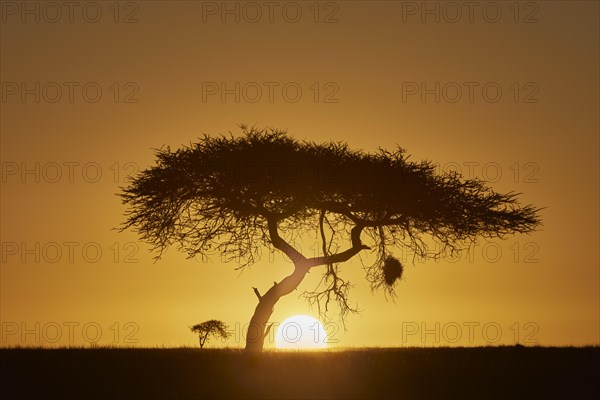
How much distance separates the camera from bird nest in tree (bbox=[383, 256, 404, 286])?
126ft

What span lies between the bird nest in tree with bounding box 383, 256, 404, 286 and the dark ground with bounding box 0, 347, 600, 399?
3.89 meters

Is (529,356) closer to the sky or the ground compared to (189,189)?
closer to the ground

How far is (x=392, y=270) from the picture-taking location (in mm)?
38500

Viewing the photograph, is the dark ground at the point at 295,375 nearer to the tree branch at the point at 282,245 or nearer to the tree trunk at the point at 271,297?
the tree trunk at the point at 271,297

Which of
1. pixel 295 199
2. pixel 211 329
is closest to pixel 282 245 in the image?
pixel 295 199

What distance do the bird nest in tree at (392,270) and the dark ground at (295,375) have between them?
3.89m

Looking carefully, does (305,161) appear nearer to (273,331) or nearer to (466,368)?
(273,331)

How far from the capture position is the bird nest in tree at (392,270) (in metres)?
38.4

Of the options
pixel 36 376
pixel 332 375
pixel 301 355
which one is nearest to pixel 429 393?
pixel 332 375

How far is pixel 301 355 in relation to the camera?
1342 inches

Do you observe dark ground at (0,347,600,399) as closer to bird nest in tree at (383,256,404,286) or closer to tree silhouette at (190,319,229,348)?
bird nest in tree at (383,256,404,286)

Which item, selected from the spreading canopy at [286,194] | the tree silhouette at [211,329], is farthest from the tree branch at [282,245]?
the tree silhouette at [211,329]

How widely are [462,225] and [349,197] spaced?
13.6ft

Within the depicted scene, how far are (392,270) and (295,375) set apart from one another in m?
10.5
